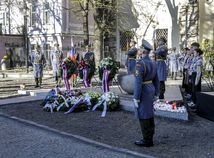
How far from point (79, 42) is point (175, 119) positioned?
1069 inches

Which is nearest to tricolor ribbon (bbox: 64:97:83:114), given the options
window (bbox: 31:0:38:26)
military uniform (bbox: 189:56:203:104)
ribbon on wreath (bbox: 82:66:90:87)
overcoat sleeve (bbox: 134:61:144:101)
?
military uniform (bbox: 189:56:203:104)

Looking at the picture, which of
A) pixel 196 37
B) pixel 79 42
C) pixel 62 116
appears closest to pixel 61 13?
pixel 79 42

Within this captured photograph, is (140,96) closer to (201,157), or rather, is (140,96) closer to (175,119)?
(201,157)

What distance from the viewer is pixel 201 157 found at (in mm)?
6117

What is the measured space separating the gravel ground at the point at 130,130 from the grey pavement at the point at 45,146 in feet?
1.25

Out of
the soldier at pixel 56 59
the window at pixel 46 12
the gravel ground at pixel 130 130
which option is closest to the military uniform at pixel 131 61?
the gravel ground at pixel 130 130

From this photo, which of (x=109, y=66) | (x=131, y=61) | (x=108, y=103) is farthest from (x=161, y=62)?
(x=109, y=66)

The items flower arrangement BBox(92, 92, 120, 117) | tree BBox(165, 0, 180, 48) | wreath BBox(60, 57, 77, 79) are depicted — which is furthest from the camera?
tree BBox(165, 0, 180, 48)

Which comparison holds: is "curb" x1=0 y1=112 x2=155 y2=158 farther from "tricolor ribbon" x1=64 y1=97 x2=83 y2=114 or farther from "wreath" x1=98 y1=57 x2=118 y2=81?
"wreath" x1=98 y1=57 x2=118 y2=81

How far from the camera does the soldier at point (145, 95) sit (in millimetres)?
6691

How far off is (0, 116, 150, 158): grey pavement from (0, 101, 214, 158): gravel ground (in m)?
0.38

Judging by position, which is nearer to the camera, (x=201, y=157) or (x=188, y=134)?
(x=201, y=157)

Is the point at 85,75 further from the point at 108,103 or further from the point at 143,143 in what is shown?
the point at 143,143

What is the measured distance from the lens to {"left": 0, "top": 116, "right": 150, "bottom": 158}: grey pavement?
634cm
